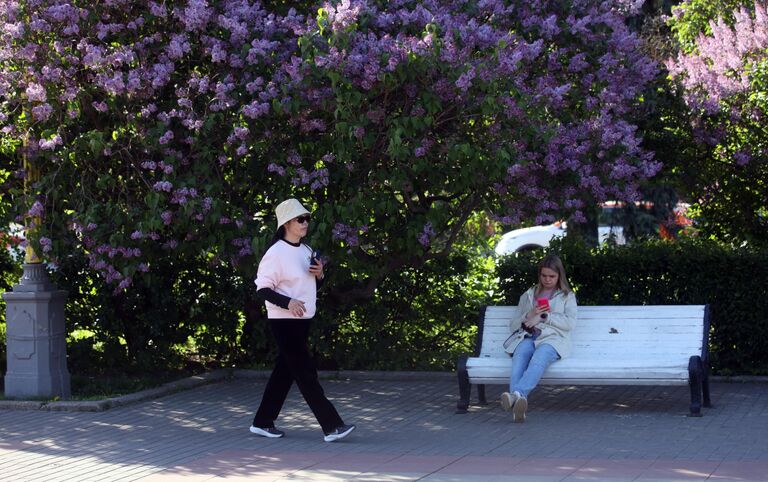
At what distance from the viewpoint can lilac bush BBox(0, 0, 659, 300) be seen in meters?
8.60

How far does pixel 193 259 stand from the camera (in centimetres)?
1141

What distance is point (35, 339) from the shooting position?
968 cm

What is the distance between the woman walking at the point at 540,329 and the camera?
855 cm

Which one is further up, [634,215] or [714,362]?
[634,215]

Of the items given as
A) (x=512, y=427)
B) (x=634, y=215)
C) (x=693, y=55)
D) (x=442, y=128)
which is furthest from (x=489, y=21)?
(x=634, y=215)

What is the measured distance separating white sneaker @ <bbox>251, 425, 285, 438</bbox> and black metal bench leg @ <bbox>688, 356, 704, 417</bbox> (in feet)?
9.90

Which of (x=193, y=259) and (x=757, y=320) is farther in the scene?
(x=193, y=259)

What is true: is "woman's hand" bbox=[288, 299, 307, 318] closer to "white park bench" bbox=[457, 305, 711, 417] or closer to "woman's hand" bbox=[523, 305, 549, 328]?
"white park bench" bbox=[457, 305, 711, 417]

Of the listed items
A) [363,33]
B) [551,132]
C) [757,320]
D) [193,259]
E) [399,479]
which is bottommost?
[399,479]

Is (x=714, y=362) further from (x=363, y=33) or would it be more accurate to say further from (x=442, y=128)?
(x=363, y=33)

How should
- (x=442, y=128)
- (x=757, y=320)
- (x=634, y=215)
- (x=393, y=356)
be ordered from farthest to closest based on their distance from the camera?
1. (x=634, y=215)
2. (x=393, y=356)
3. (x=757, y=320)
4. (x=442, y=128)

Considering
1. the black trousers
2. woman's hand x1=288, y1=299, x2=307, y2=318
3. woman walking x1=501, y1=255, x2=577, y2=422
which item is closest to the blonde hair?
woman walking x1=501, y1=255, x2=577, y2=422

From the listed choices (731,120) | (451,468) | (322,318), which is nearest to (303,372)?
(451,468)

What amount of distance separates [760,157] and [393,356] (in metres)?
3.94
